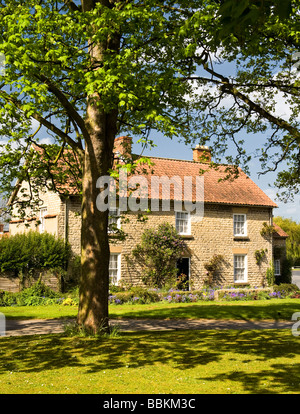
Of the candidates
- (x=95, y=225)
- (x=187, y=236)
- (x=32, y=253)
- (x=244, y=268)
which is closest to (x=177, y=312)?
(x=95, y=225)

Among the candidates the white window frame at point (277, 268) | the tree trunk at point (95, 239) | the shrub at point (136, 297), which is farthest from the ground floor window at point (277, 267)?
the tree trunk at point (95, 239)

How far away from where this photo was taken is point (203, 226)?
27266 mm

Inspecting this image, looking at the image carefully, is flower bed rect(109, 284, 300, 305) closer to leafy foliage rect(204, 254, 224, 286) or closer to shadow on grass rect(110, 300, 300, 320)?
leafy foliage rect(204, 254, 224, 286)

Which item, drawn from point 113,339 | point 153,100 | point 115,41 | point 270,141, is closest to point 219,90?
point 270,141

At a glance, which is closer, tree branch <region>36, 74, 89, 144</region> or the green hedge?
tree branch <region>36, 74, 89, 144</region>

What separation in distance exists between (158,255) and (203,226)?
13.1 ft

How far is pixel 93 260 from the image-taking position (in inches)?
428

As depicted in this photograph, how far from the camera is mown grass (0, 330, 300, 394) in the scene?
667 cm

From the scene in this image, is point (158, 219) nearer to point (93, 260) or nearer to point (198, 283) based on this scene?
point (198, 283)

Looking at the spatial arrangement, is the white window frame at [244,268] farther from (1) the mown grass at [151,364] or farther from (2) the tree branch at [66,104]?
(2) the tree branch at [66,104]

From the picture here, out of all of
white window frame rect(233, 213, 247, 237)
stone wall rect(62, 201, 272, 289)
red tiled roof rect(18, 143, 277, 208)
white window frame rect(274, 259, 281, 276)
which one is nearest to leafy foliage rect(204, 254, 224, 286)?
stone wall rect(62, 201, 272, 289)

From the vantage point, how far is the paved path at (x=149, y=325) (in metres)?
12.7

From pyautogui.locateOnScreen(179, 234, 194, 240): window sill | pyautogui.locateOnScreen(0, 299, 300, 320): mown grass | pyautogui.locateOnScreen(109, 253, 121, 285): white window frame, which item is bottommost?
pyautogui.locateOnScreen(0, 299, 300, 320): mown grass

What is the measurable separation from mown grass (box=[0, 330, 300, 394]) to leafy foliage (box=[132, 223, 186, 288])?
13265mm
